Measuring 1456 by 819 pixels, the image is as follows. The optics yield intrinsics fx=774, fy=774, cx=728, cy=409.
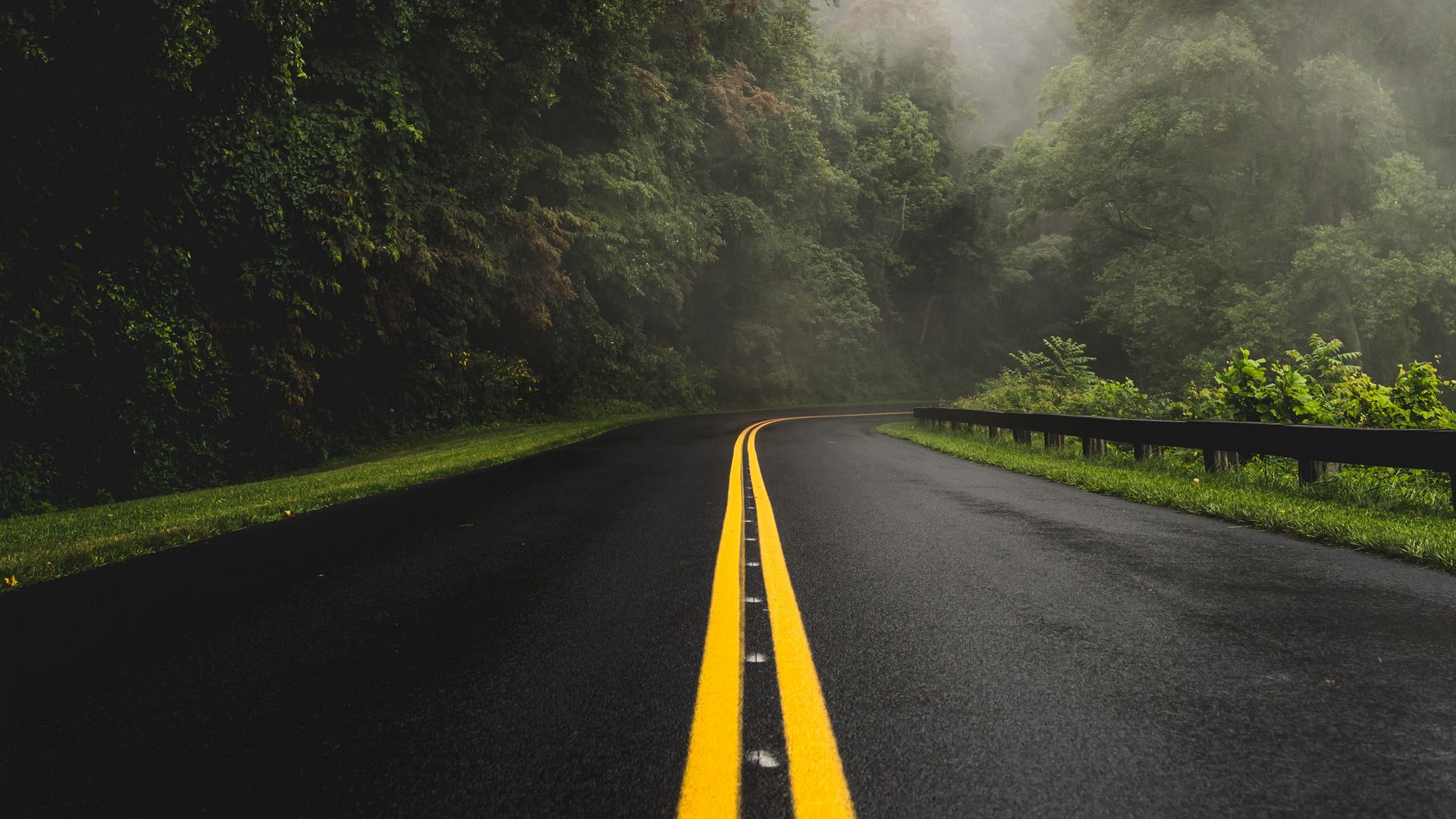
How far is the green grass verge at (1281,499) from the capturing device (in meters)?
5.40

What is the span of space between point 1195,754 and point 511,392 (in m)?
25.9

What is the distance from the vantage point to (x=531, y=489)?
924 centimetres

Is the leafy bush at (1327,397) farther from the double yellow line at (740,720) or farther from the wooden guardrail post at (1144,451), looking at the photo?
the double yellow line at (740,720)

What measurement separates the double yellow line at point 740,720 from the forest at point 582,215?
9.32 m

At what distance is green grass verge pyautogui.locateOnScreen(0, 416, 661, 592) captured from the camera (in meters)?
6.11

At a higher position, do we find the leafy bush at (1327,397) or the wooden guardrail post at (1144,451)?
the leafy bush at (1327,397)

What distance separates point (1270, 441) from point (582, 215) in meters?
21.7

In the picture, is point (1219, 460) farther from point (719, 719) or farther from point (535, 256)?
point (535, 256)

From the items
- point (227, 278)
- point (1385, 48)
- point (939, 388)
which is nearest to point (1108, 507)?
point (227, 278)

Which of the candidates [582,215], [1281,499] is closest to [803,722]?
[1281,499]

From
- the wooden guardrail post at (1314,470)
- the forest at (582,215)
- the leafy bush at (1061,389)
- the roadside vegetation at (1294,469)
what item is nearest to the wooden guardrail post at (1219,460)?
the roadside vegetation at (1294,469)

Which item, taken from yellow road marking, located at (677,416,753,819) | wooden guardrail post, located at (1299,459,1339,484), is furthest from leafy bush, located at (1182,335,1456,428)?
yellow road marking, located at (677,416,753,819)

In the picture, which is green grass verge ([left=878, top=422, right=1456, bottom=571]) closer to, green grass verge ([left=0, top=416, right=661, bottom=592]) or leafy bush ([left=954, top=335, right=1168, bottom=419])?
leafy bush ([left=954, top=335, right=1168, bottom=419])

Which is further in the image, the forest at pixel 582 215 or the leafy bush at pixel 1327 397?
the forest at pixel 582 215
